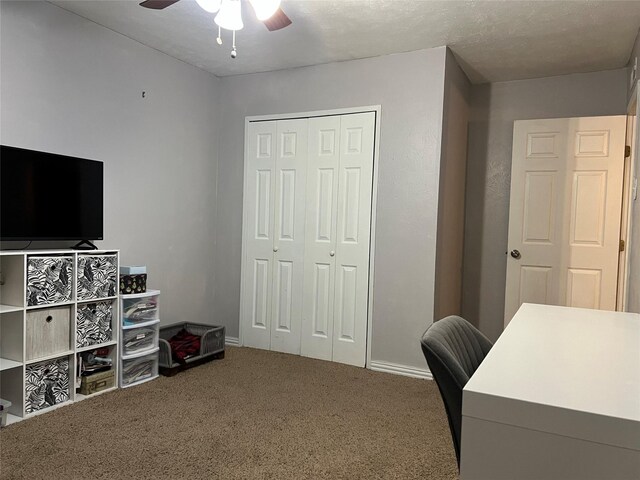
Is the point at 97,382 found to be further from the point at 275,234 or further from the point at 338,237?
the point at 338,237

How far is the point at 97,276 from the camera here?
117 inches

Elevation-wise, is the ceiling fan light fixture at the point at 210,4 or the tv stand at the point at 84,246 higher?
the ceiling fan light fixture at the point at 210,4

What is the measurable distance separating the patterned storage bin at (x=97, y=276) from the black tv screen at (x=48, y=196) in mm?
179

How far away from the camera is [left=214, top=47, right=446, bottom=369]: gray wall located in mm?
3584

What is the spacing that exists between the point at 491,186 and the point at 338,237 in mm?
1575

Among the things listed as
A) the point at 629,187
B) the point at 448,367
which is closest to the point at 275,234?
the point at 629,187

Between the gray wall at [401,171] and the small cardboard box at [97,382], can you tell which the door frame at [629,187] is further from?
the small cardboard box at [97,382]

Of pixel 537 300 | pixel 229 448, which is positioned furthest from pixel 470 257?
pixel 229 448

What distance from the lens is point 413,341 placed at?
3.64 metres

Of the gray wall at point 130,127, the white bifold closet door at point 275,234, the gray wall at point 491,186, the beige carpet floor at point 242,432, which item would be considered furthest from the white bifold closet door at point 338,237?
the gray wall at point 491,186

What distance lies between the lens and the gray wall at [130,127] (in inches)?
113

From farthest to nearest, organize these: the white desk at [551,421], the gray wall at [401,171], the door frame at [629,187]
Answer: the gray wall at [401,171] → the door frame at [629,187] → the white desk at [551,421]

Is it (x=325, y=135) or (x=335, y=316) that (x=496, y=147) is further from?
(x=335, y=316)

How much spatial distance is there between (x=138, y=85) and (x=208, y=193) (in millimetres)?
1131
